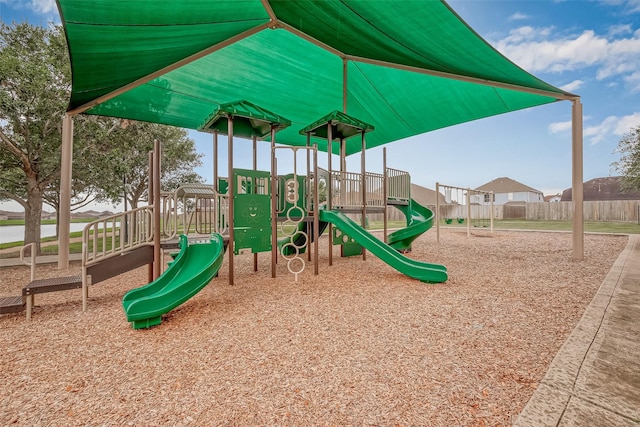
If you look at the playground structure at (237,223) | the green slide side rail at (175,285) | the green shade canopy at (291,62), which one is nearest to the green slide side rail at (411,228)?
the playground structure at (237,223)

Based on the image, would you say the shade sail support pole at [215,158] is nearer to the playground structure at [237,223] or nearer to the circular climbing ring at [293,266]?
the playground structure at [237,223]

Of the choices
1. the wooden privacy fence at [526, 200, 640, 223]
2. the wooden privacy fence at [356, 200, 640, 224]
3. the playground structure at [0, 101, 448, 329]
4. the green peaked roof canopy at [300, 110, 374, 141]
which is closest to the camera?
the playground structure at [0, 101, 448, 329]

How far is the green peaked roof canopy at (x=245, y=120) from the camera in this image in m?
4.83

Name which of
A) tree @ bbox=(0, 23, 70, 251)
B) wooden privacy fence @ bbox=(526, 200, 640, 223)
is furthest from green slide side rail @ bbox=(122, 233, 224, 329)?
wooden privacy fence @ bbox=(526, 200, 640, 223)

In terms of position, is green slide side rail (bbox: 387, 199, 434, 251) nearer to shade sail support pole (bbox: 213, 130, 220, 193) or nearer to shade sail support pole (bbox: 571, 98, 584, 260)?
shade sail support pole (bbox: 571, 98, 584, 260)

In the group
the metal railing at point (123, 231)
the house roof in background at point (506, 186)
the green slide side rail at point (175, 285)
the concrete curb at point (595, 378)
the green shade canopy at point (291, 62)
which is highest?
the house roof in background at point (506, 186)

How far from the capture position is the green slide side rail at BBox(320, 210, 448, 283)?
4582 mm

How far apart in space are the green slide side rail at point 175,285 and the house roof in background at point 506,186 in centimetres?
4388

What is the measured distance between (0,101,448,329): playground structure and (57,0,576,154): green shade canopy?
1.25 metres

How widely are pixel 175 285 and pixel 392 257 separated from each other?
3.53 m

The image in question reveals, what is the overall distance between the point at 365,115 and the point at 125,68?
6397 millimetres

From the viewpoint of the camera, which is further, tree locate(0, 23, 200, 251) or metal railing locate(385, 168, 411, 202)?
metal railing locate(385, 168, 411, 202)

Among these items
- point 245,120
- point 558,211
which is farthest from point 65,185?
point 558,211

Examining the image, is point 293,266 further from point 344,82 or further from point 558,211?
point 558,211
